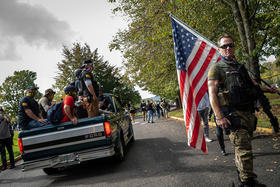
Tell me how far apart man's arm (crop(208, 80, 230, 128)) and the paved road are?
1.10m

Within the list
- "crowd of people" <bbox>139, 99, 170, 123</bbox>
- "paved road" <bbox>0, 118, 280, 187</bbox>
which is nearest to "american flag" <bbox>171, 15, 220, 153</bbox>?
"paved road" <bbox>0, 118, 280, 187</bbox>

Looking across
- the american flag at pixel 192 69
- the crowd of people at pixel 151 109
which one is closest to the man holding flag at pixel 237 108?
the american flag at pixel 192 69

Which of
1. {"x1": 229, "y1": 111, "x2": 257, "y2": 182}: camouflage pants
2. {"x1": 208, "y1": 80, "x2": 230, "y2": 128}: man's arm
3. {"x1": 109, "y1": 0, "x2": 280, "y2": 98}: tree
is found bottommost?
{"x1": 229, "y1": 111, "x2": 257, "y2": 182}: camouflage pants

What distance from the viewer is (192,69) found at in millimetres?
3926

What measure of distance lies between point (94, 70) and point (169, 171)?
3133 centimetres

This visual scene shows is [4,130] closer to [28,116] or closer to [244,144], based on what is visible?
[28,116]

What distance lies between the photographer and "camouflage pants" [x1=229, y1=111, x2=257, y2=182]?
2686mm

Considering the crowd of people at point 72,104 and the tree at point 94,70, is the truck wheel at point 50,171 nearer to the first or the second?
the crowd of people at point 72,104

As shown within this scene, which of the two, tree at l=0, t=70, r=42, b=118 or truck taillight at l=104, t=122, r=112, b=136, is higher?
tree at l=0, t=70, r=42, b=118

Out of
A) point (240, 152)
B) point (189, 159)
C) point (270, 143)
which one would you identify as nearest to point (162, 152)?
point (189, 159)

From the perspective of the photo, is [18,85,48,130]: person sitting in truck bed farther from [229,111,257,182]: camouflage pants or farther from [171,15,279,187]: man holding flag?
[229,111,257,182]: camouflage pants

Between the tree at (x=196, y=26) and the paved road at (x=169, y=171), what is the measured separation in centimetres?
486

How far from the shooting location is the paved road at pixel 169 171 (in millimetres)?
3582

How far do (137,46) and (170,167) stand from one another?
1023cm
